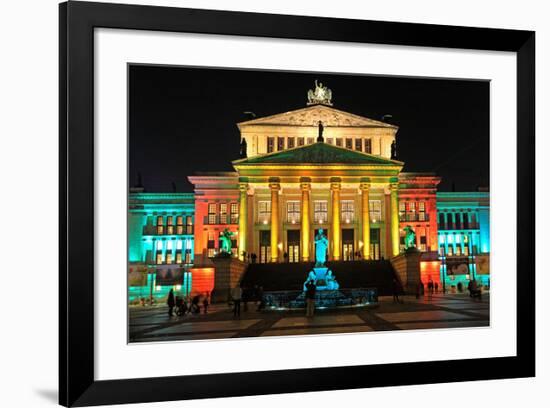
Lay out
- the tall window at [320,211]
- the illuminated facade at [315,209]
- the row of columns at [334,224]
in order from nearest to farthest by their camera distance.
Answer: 1. the illuminated facade at [315,209]
2. the row of columns at [334,224]
3. the tall window at [320,211]

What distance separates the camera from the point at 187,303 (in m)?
9.73

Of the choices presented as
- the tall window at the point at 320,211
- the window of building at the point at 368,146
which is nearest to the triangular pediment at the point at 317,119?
the window of building at the point at 368,146

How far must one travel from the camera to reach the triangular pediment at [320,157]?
37.2ft

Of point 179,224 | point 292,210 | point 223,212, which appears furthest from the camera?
point 292,210

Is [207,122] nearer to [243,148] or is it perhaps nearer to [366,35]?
[243,148]

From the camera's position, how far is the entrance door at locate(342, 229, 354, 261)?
12383 millimetres

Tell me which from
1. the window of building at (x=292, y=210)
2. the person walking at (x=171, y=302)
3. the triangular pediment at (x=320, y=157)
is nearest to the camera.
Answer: the person walking at (x=171, y=302)

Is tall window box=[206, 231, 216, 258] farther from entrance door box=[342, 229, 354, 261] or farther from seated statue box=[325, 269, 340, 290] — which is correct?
entrance door box=[342, 229, 354, 261]

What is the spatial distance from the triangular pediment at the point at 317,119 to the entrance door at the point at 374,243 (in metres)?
2.31

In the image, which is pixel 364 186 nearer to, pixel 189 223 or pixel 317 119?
pixel 317 119

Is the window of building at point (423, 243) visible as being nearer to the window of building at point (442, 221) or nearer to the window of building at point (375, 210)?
the window of building at point (442, 221)

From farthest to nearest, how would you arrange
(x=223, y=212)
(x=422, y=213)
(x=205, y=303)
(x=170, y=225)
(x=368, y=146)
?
(x=422, y=213) < (x=223, y=212) < (x=368, y=146) < (x=170, y=225) < (x=205, y=303)

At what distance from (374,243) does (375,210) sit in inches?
29.0

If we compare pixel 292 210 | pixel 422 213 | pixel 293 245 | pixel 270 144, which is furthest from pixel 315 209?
pixel 422 213
